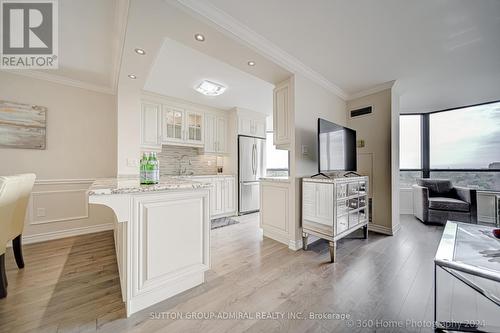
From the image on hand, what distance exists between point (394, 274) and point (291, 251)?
41.7 inches

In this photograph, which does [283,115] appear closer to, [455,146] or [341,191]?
[341,191]

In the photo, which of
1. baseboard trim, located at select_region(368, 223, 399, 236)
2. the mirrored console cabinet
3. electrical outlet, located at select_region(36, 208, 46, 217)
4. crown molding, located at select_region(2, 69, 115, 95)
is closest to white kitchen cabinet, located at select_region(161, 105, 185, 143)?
crown molding, located at select_region(2, 69, 115, 95)

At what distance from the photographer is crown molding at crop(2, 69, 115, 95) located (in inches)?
99.9

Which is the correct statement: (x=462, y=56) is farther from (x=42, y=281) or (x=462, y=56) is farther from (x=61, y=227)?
(x=61, y=227)

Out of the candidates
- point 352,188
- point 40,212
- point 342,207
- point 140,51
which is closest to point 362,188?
point 352,188

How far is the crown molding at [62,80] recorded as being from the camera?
99.9 inches

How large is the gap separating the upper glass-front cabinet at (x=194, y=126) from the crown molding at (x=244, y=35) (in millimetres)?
2390

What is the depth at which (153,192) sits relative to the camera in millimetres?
1351

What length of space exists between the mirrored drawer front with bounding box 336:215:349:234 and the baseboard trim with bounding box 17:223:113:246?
3.72 metres

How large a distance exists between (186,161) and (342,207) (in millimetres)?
3376

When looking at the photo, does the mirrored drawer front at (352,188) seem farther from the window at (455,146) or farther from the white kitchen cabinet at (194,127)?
the white kitchen cabinet at (194,127)

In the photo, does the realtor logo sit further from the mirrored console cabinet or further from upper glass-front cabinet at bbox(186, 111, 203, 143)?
the mirrored console cabinet

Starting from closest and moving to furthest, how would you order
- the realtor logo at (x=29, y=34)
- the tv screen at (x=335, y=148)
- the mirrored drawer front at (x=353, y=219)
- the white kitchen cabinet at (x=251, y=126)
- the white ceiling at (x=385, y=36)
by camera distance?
the white ceiling at (x=385, y=36) < the realtor logo at (x=29, y=34) < the tv screen at (x=335, y=148) < the mirrored drawer front at (x=353, y=219) < the white kitchen cabinet at (x=251, y=126)

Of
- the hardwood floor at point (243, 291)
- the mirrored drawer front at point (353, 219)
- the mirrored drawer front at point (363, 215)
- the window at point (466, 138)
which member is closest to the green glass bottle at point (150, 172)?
the hardwood floor at point (243, 291)
